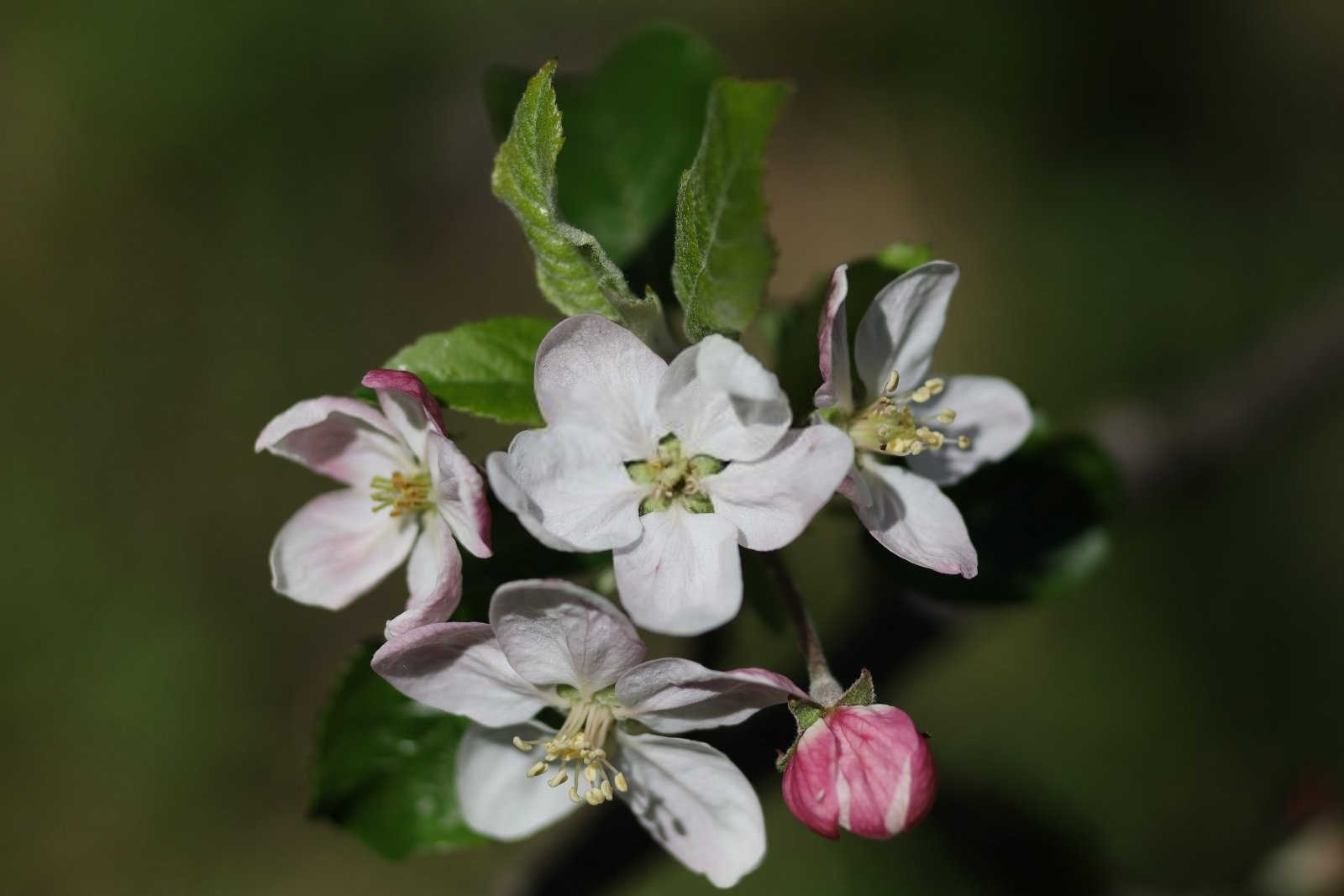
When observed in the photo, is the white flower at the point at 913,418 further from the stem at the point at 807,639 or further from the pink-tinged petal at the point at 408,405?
the pink-tinged petal at the point at 408,405

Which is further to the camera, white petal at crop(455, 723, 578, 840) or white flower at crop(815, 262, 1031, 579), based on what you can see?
white petal at crop(455, 723, 578, 840)

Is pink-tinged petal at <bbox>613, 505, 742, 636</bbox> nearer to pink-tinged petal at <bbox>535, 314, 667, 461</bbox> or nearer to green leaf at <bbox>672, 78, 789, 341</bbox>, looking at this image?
pink-tinged petal at <bbox>535, 314, 667, 461</bbox>

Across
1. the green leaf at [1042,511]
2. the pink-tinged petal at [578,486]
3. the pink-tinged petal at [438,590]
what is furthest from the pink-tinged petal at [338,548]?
the green leaf at [1042,511]

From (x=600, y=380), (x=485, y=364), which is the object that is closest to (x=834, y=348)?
(x=600, y=380)

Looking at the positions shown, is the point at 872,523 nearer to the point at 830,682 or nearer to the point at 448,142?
the point at 830,682

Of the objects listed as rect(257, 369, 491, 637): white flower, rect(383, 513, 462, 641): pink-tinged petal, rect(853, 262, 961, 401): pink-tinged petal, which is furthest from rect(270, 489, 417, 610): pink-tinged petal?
rect(853, 262, 961, 401): pink-tinged petal
